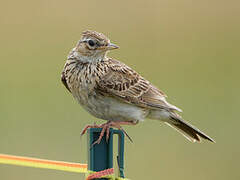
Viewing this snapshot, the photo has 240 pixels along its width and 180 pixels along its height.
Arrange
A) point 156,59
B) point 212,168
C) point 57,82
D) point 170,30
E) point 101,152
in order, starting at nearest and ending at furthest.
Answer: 1. point 101,152
2. point 212,168
3. point 57,82
4. point 156,59
5. point 170,30

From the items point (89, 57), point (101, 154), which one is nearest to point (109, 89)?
point (89, 57)

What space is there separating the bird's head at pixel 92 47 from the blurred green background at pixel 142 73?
2.72m

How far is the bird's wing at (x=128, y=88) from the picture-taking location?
18.7ft

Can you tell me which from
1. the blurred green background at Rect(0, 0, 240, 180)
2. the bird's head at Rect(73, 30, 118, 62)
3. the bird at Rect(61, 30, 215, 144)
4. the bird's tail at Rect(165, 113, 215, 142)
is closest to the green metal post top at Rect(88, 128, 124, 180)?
the bird at Rect(61, 30, 215, 144)

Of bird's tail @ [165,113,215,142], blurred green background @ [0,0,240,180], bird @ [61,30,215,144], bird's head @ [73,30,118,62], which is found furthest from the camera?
blurred green background @ [0,0,240,180]

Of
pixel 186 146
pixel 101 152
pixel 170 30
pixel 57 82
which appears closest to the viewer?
pixel 101 152

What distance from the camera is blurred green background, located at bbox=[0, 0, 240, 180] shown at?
875cm

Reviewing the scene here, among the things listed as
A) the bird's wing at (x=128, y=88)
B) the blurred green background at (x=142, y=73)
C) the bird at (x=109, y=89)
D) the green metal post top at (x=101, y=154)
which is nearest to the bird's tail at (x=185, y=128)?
the bird at (x=109, y=89)

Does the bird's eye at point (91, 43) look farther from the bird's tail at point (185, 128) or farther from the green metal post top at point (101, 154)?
the green metal post top at point (101, 154)

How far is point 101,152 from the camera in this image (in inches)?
162

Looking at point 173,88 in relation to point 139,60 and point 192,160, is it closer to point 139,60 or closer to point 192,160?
point 139,60

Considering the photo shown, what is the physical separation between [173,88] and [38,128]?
2624 mm

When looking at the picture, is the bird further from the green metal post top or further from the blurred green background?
the blurred green background

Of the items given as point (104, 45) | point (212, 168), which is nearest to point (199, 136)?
point (104, 45)
